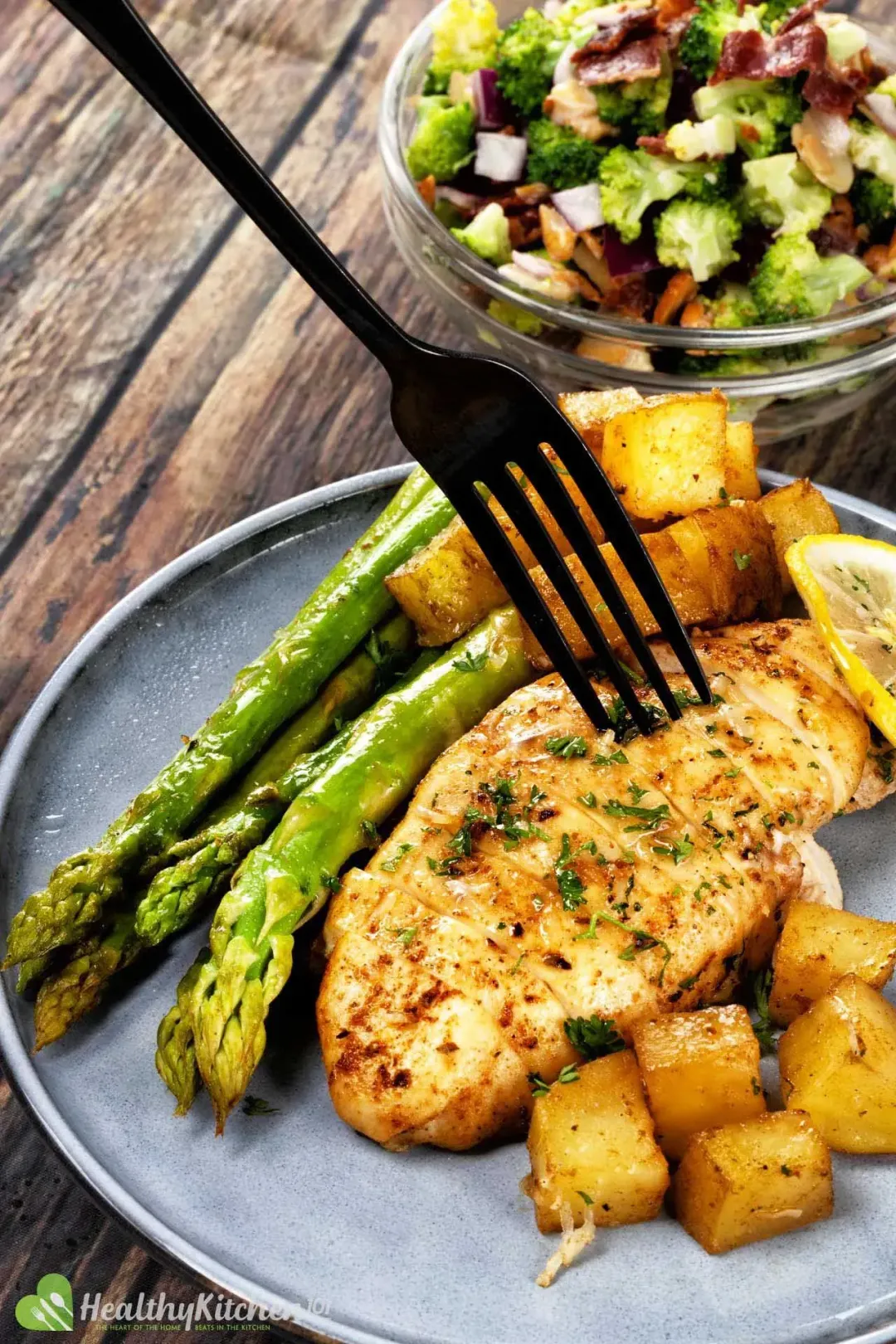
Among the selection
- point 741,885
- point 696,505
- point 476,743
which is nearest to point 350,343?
point 696,505

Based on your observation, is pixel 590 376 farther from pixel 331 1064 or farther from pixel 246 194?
pixel 331 1064

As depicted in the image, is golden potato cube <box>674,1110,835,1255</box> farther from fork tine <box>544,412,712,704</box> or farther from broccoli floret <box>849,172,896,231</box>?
broccoli floret <box>849,172,896,231</box>

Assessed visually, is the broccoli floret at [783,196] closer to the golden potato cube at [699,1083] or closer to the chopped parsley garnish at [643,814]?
the chopped parsley garnish at [643,814]

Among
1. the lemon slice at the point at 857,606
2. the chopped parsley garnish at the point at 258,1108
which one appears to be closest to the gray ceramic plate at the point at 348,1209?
the chopped parsley garnish at the point at 258,1108

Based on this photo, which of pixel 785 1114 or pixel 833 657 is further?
A: pixel 833 657

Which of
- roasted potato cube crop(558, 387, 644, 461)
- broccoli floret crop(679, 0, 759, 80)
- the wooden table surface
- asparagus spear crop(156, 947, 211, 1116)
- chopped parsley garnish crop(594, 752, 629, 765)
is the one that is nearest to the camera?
asparagus spear crop(156, 947, 211, 1116)

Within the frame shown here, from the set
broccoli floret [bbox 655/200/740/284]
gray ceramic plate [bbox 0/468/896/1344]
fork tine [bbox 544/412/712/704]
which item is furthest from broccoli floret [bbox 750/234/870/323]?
gray ceramic plate [bbox 0/468/896/1344]

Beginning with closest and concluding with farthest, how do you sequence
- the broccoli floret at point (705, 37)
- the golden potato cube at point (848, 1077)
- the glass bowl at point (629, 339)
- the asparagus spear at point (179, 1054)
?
1. the golden potato cube at point (848, 1077)
2. the asparagus spear at point (179, 1054)
3. the glass bowl at point (629, 339)
4. the broccoli floret at point (705, 37)
